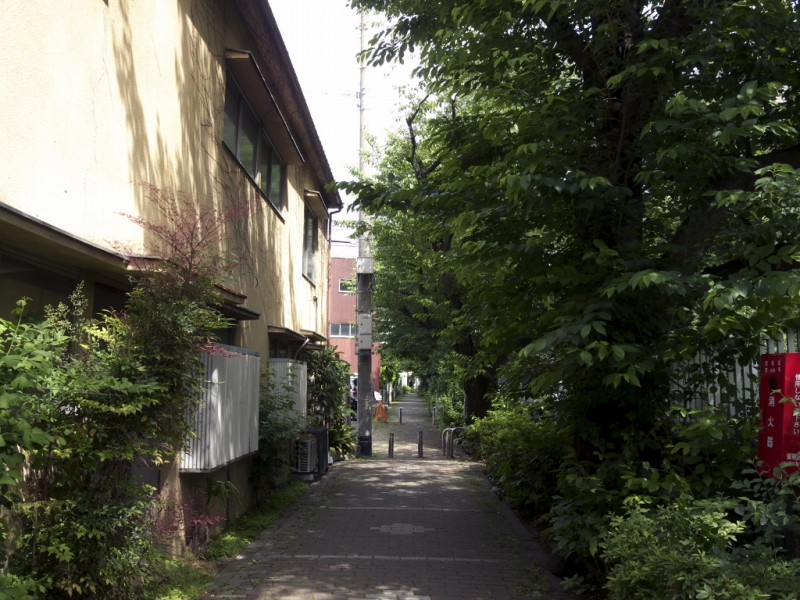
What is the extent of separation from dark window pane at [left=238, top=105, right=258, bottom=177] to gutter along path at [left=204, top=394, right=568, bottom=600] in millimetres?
5299

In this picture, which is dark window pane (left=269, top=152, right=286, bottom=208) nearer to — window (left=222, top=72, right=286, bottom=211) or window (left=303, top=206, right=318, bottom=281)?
window (left=222, top=72, right=286, bottom=211)

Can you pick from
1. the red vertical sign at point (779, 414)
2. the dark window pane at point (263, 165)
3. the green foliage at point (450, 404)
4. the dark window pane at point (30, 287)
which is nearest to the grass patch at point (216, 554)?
the dark window pane at point (30, 287)

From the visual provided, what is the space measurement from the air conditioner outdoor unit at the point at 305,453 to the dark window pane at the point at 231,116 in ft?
19.9

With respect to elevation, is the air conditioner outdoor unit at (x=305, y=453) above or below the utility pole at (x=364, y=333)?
below

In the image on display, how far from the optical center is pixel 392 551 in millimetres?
8461

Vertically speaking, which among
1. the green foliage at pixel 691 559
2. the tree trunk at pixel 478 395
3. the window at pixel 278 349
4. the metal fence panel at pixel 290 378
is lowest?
the green foliage at pixel 691 559

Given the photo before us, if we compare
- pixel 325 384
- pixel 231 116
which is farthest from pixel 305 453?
pixel 231 116

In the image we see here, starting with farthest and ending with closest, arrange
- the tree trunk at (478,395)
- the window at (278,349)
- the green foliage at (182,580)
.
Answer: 1. the tree trunk at (478,395)
2. the window at (278,349)
3. the green foliage at (182,580)

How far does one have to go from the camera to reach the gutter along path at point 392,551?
6835 mm

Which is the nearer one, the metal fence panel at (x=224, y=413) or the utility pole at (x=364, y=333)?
the metal fence panel at (x=224, y=413)

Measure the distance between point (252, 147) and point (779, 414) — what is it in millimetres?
8619

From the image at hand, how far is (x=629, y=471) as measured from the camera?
5.88 m

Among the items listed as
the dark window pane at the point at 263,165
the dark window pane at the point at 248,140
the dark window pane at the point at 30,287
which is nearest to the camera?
the dark window pane at the point at 30,287

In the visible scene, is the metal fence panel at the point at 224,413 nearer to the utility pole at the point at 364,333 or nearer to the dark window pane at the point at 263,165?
the dark window pane at the point at 263,165
